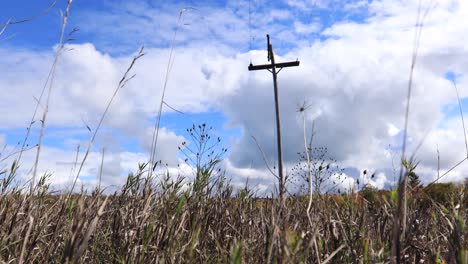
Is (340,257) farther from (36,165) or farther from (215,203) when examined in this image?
(36,165)

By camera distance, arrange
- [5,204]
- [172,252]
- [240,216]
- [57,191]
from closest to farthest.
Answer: [172,252], [5,204], [240,216], [57,191]

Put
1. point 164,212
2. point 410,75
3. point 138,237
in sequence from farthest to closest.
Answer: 1. point 164,212
2. point 138,237
3. point 410,75

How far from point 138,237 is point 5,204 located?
1.15 metres

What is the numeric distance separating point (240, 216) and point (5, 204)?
68.7 inches

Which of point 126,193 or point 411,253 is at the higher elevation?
point 126,193

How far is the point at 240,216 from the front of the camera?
11.8 feet

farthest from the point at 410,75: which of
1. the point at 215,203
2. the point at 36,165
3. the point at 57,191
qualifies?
the point at 57,191

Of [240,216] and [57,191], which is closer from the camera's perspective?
[240,216]

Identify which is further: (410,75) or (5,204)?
(5,204)

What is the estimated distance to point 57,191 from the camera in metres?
3.95

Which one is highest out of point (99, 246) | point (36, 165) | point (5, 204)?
point (36, 165)

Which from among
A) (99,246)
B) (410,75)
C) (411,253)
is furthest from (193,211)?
(410,75)

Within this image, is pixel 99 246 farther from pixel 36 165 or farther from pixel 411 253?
pixel 411 253

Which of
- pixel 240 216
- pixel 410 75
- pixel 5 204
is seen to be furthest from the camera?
pixel 240 216
